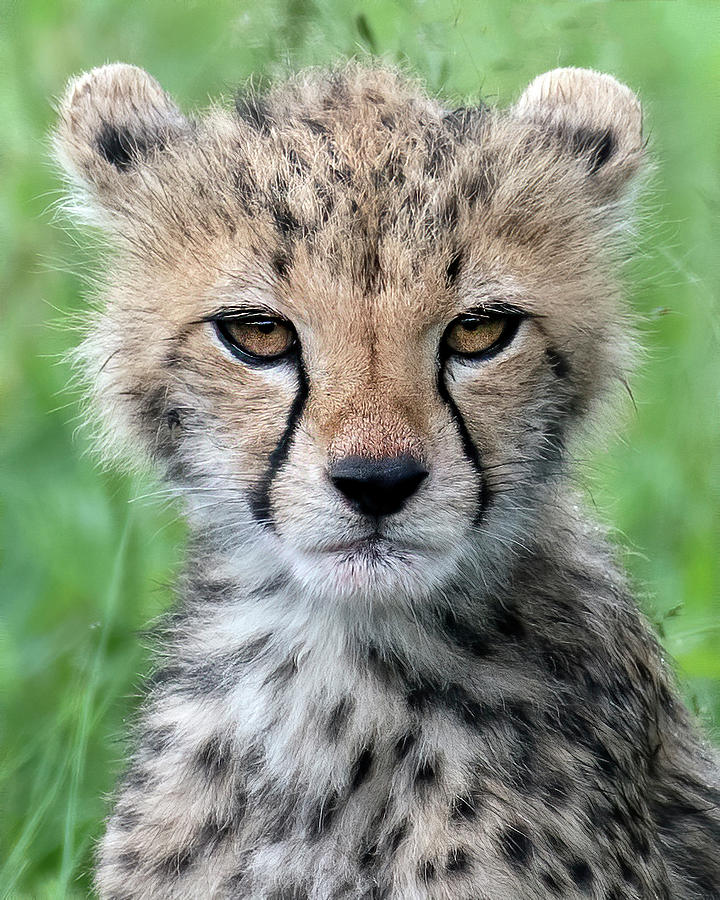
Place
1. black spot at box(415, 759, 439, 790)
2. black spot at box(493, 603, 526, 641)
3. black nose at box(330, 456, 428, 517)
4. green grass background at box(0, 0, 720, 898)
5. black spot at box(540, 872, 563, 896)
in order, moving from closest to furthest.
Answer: black nose at box(330, 456, 428, 517) → black spot at box(540, 872, 563, 896) → black spot at box(415, 759, 439, 790) → black spot at box(493, 603, 526, 641) → green grass background at box(0, 0, 720, 898)

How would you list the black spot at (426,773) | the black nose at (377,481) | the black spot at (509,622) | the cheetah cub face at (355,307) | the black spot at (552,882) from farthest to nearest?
the black spot at (509,622)
the black spot at (426,773)
the black spot at (552,882)
the cheetah cub face at (355,307)
the black nose at (377,481)

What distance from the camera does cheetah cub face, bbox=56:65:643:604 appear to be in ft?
6.45

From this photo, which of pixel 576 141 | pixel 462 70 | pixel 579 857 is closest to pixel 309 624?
pixel 579 857

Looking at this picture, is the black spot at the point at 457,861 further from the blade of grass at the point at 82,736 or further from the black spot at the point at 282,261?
the blade of grass at the point at 82,736

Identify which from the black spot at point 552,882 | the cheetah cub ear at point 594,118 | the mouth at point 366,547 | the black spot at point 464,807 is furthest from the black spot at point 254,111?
the black spot at point 552,882

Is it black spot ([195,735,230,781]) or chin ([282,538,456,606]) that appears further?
black spot ([195,735,230,781])

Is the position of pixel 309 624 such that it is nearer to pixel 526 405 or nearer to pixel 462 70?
pixel 526 405

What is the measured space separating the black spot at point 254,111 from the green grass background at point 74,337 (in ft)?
1.80

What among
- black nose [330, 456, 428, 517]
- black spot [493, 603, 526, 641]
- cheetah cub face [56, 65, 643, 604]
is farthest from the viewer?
black spot [493, 603, 526, 641]

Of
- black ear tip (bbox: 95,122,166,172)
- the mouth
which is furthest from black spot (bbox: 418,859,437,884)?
black ear tip (bbox: 95,122,166,172)

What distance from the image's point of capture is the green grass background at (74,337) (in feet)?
10.5

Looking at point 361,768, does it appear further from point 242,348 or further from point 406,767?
point 242,348

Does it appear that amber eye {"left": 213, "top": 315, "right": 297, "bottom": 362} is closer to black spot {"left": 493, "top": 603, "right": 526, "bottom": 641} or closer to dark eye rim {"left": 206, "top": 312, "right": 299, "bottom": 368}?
dark eye rim {"left": 206, "top": 312, "right": 299, "bottom": 368}

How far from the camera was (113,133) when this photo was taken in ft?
7.95
